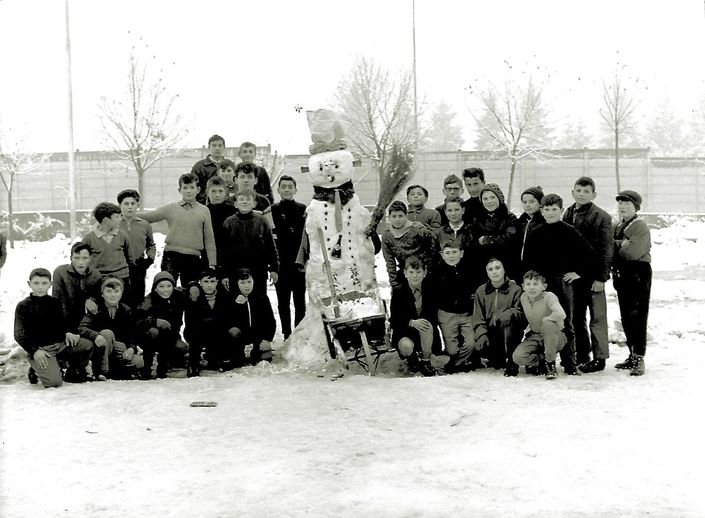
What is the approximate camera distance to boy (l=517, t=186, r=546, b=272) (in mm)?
6613

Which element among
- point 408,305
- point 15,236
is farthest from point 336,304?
point 15,236

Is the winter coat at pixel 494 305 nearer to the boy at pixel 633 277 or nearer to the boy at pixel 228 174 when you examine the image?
the boy at pixel 633 277

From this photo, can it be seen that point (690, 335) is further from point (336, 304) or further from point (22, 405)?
point (22, 405)

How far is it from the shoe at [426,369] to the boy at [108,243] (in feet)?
9.08

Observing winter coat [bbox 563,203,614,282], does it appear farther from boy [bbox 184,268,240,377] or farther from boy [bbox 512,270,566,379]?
boy [bbox 184,268,240,377]

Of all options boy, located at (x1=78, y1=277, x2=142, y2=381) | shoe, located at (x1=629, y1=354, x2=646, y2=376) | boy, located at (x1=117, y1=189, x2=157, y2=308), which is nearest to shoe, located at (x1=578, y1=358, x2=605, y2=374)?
shoe, located at (x1=629, y1=354, x2=646, y2=376)

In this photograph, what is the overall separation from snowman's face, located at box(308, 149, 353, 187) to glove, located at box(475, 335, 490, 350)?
6.17ft

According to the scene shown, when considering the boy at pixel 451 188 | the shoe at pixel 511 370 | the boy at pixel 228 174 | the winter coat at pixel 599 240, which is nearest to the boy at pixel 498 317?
the shoe at pixel 511 370

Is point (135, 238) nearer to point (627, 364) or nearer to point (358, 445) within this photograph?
point (358, 445)

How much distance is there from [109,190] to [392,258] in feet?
77.7

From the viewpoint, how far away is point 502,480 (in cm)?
384

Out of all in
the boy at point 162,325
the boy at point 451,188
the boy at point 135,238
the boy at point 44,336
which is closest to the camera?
the boy at point 44,336

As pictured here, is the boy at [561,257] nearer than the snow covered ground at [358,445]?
No

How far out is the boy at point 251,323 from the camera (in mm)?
6855
